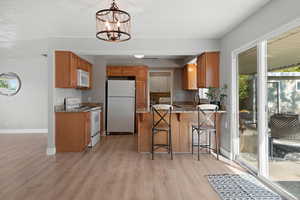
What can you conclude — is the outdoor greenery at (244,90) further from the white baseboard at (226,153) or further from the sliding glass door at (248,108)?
the white baseboard at (226,153)

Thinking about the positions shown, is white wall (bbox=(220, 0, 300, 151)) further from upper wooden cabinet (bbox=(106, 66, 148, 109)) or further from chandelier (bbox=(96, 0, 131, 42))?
upper wooden cabinet (bbox=(106, 66, 148, 109))

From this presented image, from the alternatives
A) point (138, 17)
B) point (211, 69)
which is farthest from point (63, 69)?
point (211, 69)

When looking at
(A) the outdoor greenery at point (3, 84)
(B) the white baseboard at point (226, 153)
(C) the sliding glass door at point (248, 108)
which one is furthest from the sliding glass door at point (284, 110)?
(A) the outdoor greenery at point (3, 84)

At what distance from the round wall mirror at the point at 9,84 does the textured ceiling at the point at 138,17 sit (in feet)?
8.17

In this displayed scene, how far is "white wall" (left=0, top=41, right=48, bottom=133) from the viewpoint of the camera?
641 cm

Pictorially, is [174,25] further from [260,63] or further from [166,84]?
[166,84]

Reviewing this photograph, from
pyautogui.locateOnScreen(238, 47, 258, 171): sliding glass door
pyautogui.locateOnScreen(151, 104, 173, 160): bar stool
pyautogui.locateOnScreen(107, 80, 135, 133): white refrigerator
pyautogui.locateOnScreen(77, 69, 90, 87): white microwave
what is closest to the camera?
pyautogui.locateOnScreen(238, 47, 258, 171): sliding glass door

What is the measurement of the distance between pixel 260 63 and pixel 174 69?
14.3 ft

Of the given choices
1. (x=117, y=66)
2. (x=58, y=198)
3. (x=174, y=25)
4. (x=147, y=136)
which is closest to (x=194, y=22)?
Answer: (x=174, y=25)

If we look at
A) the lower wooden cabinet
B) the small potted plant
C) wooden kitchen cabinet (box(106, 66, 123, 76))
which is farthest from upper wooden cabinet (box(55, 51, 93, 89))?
the small potted plant

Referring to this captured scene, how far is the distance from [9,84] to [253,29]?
23.0ft

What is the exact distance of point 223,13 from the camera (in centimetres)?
301

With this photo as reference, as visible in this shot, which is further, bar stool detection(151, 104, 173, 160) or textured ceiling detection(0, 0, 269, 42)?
bar stool detection(151, 104, 173, 160)

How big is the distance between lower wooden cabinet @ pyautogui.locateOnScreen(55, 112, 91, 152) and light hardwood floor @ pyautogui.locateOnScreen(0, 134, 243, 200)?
0.63ft
